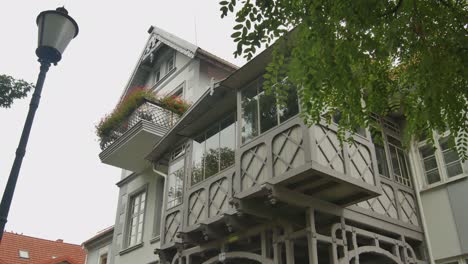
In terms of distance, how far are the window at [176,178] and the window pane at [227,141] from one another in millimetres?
1987

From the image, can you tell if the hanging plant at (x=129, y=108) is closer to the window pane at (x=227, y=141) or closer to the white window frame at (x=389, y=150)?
the window pane at (x=227, y=141)

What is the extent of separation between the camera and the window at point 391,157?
36.9ft

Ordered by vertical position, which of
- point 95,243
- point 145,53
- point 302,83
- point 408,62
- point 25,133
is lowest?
point 25,133

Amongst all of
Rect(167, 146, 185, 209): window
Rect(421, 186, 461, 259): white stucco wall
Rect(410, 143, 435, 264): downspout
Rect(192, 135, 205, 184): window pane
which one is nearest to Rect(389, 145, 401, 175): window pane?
Rect(410, 143, 435, 264): downspout

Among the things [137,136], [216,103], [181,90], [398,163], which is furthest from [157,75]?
[398,163]

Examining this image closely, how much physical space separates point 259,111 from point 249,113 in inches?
15.5

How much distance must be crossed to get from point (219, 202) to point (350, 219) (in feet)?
9.25

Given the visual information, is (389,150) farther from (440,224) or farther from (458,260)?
(458,260)

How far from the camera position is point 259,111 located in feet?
32.8

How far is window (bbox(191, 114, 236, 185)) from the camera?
1102 cm

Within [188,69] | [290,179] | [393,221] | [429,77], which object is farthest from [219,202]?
[188,69]

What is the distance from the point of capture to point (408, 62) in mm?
5668

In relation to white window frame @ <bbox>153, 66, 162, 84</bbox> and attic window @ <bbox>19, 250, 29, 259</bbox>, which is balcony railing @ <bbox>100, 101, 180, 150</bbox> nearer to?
white window frame @ <bbox>153, 66, 162, 84</bbox>

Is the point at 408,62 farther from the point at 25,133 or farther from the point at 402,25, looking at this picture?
the point at 25,133
